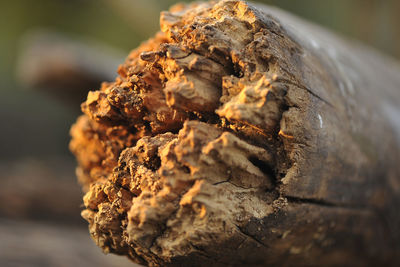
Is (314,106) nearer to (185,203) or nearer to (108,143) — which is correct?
(185,203)

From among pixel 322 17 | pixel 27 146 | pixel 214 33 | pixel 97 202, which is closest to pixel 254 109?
pixel 214 33

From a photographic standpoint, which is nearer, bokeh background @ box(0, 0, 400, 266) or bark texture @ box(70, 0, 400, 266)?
bark texture @ box(70, 0, 400, 266)

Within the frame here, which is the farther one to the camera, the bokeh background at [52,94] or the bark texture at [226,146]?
the bokeh background at [52,94]

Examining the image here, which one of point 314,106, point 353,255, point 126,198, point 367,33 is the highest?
point 367,33

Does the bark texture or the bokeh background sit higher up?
the bark texture
